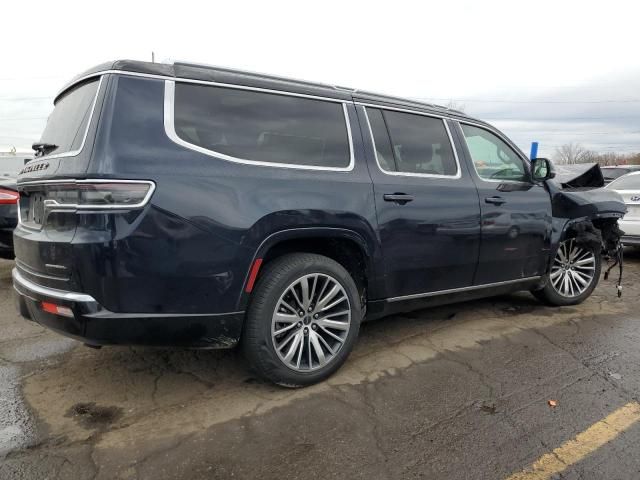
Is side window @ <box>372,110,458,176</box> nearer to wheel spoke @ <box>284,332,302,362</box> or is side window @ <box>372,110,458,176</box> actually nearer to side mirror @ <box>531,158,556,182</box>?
side mirror @ <box>531,158,556,182</box>

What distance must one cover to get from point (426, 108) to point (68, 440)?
3461 mm

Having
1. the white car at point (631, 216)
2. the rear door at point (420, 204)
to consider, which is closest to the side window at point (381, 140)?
the rear door at point (420, 204)

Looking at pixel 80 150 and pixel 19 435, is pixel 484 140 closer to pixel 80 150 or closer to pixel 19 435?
pixel 80 150

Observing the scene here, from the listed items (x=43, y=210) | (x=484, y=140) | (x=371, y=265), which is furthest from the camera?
(x=484, y=140)

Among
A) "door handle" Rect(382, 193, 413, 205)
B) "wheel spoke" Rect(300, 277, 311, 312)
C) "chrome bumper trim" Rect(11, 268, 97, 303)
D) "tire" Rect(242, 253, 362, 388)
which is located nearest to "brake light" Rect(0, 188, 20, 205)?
"chrome bumper trim" Rect(11, 268, 97, 303)

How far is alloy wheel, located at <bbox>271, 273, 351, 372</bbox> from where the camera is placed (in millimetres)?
3008

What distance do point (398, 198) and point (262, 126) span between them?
111cm

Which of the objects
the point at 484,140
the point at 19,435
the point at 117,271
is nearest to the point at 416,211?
the point at 484,140

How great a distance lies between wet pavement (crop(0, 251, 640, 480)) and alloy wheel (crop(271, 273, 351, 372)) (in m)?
0.22

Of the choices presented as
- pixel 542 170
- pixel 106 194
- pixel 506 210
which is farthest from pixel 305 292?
pixel 542 170

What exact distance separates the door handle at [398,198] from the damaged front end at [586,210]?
6.55 feet

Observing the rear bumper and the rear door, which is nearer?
the rear bumper

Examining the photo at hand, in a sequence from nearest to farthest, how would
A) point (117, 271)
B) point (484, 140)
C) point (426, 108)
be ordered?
point (117, 271) → point (426, 108) → point (484, 140)

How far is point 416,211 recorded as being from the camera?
354cm
